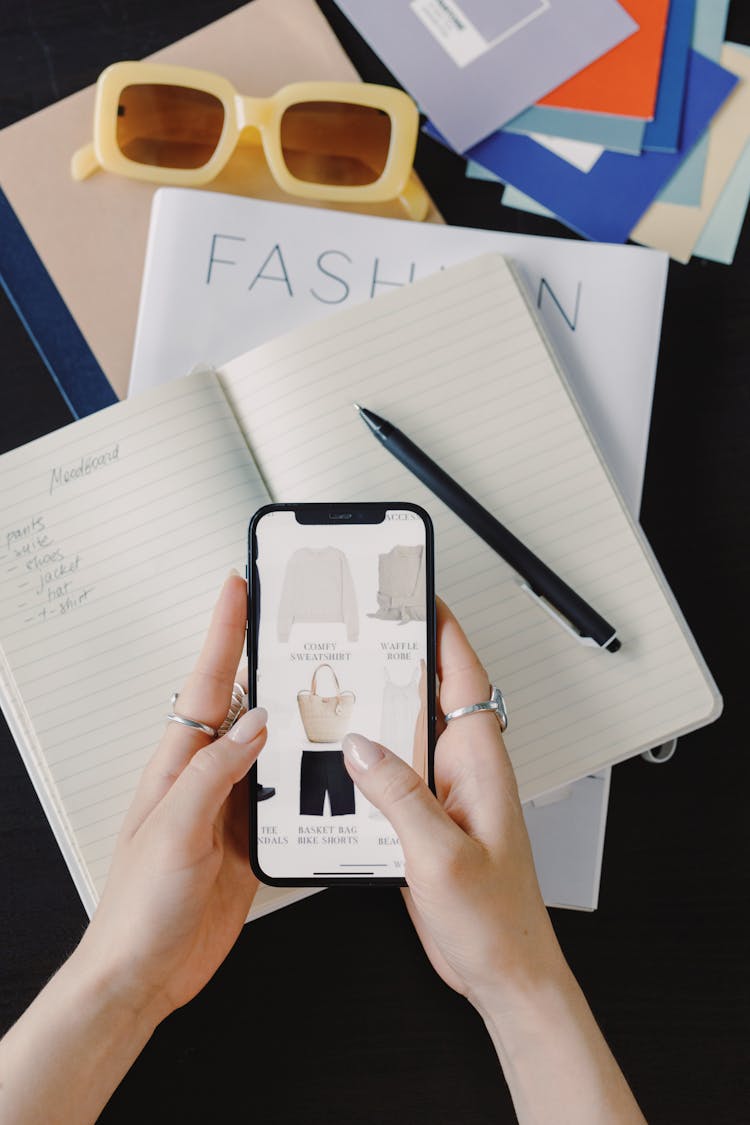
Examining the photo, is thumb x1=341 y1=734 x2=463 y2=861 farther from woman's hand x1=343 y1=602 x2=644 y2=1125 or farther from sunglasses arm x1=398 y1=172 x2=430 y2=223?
sunglasses arm x1=398 y1=172 x2=430 y2=223

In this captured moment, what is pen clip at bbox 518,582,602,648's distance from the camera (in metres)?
0.58

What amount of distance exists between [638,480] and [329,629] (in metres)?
0.26

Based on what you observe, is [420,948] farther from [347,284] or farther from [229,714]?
[347,284]

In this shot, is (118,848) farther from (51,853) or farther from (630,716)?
(630,716)

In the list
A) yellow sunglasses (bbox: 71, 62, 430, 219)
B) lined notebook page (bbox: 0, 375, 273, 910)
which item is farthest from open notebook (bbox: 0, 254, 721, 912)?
yellow sunglasses (bbox: 71, 62, 430, 219)

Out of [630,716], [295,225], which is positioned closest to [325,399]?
[295,225]

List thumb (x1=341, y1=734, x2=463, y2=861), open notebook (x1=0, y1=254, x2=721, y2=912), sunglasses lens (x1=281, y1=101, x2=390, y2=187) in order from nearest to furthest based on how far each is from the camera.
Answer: thumb (x1=341, y1=734, x2=463, y2=861), open notebook (x1=0, y1=254, x2=721, y2=912), sunglasses lens (x1=281, y1=101, x2=390, y2=187)

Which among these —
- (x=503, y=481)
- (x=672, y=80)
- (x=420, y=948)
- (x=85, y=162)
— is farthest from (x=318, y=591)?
(x=672, y=80)

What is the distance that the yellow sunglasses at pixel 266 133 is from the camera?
65cm

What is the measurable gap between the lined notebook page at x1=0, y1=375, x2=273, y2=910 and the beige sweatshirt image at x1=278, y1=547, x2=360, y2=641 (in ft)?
0.17

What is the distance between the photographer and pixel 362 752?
0.48m

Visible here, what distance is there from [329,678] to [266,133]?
409 millimetres

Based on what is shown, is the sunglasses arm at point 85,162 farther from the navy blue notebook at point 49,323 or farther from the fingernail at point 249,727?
the fingernail at point 249,727

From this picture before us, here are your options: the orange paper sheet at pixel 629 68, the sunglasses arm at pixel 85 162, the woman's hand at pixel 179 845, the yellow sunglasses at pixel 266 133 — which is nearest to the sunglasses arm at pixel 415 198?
the yellow sunglasses at pixel 266 133
